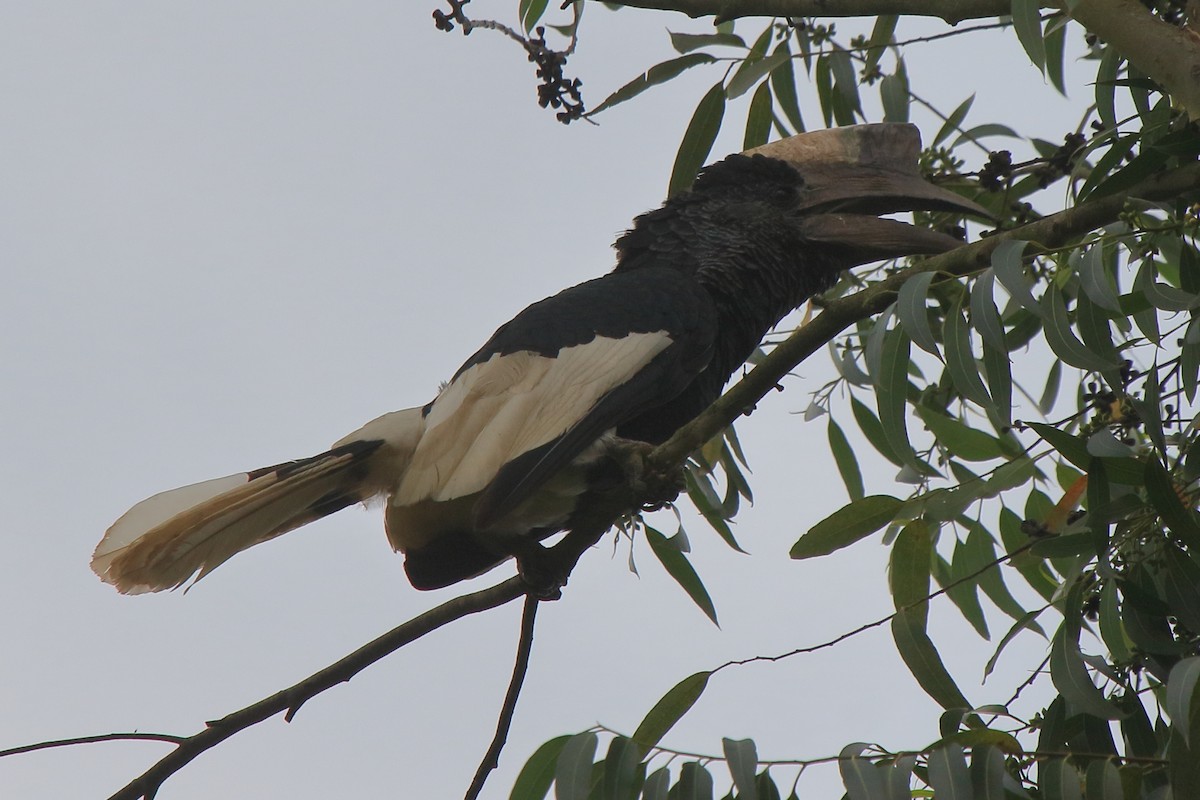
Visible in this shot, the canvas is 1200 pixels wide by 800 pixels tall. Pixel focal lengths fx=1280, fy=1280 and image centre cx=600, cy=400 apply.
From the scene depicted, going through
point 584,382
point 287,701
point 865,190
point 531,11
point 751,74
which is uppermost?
point 531,11

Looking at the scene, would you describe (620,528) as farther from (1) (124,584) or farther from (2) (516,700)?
(1) (124,584)

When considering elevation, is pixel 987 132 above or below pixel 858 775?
above

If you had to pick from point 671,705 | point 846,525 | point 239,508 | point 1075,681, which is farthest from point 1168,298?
point 239,508

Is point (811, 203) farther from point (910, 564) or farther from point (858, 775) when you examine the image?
point (858, 775)

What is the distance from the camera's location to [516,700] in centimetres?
211

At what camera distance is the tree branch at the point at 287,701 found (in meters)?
1.92

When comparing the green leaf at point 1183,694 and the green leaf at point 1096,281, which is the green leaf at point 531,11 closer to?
the green leaf at point 1096,281

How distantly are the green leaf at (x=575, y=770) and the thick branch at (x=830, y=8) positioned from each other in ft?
4.29

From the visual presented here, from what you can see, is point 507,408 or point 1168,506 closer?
point 1168,506

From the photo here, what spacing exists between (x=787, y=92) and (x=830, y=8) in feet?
2.52

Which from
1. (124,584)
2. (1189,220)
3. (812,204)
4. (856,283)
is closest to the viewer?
(1189,220)

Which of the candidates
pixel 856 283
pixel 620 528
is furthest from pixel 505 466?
pixel 856 283

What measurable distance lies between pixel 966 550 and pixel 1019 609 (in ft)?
0.56

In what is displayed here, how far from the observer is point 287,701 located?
6.39 ft
